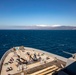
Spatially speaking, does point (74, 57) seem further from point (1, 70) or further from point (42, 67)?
point (1, 70)

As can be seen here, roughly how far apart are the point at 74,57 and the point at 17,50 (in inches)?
685

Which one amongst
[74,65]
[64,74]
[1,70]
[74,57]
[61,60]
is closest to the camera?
[64,74]

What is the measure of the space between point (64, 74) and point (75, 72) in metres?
1.31

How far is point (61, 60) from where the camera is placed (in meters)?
19.4

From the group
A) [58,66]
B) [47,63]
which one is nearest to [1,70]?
[47,63]

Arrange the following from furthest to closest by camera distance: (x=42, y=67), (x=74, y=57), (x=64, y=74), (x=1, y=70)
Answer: (x=42, y=67), (x=1, y=70), (x=74, y=57), (x=64, y=74)

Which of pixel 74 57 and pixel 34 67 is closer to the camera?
pixel 74 57

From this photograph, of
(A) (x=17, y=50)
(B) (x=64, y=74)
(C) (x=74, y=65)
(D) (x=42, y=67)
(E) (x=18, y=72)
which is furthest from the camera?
(A) (x=17, y=50)

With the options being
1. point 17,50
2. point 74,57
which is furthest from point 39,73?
point 17,50

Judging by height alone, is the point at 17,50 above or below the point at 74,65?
below

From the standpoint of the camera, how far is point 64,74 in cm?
1147

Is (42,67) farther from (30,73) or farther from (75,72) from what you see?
(75,72)

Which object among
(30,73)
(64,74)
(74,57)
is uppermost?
(74,57)

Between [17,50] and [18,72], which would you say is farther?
[17,50]
